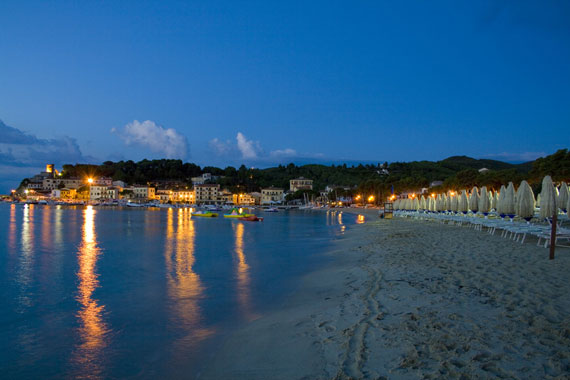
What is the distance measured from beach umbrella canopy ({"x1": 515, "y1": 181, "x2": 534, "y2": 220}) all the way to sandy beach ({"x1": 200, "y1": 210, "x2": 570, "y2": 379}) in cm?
811

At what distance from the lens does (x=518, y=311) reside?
537 centimetres

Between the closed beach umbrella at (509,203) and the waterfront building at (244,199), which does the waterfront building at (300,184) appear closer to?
the waterfront building at (244,199)

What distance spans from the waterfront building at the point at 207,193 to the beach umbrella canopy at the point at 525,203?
123 metres

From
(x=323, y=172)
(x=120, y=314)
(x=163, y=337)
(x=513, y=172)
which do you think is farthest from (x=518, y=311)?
(x=323, y=172)

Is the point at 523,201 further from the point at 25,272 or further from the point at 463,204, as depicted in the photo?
the point at 25,272

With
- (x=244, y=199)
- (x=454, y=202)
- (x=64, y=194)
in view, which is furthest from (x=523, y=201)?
(x=64, y=194)

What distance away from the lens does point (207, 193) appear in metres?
135

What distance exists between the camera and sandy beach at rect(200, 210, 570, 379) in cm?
394

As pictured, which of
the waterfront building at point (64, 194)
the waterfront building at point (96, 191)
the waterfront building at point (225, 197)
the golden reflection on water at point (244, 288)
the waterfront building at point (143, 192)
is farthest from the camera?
the waterfront building at point (64, 194)

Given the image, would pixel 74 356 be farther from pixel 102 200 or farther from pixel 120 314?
pixel 102 200

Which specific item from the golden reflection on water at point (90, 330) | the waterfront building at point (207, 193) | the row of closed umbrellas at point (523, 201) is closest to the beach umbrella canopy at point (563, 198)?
the row of closed umbrellas at point (523, 201)

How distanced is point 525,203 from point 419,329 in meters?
14.3

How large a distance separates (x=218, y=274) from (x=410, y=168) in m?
180

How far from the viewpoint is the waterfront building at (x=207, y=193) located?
13462 centimetres
